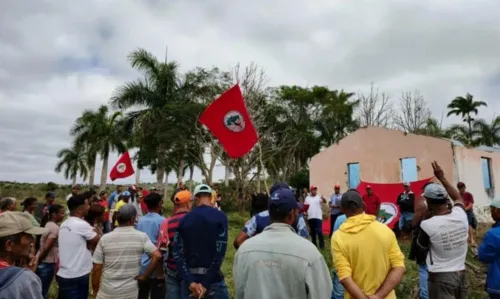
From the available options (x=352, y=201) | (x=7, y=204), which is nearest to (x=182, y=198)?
(x=352, y=201)

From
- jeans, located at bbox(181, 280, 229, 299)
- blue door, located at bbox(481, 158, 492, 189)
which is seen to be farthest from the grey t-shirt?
blue door, located at bbox(481, 158, 492, 189)

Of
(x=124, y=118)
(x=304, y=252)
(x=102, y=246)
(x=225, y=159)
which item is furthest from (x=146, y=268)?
(x=124, y=118)

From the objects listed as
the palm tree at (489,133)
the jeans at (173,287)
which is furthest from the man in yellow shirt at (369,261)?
the palm tree at (489,133)

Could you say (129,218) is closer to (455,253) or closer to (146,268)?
(146,268)

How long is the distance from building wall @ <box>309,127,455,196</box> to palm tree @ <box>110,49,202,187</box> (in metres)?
8.80

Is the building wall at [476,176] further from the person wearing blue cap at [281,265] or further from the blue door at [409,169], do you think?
the person wearing blue cap at [281,265]

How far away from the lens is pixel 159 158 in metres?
24.8

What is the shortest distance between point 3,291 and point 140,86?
941 inches

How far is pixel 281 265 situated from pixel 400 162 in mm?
16553

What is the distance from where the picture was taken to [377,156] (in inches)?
724

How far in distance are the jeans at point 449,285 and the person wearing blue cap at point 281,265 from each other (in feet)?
6.44

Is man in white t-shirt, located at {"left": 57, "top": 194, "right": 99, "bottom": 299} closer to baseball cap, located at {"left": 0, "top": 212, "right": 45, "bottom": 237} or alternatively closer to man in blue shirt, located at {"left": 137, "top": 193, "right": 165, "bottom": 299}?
man in blue shirt, located at {"left": 137, "top": 193, "right": 165, "bottom": 299}

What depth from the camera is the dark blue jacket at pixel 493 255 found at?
11.8 feet

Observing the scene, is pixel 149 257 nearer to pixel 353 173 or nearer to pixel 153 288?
pixel 153 288
